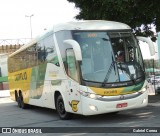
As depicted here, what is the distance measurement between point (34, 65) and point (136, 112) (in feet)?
16.4

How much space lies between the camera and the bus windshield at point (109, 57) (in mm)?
11244

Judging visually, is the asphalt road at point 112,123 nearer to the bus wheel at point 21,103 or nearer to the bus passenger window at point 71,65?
the bus passenger window at point 71,65

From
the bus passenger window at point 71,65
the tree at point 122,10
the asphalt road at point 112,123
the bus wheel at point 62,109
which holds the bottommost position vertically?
the asphalt road at point 112,123

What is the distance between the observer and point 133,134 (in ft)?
29.7

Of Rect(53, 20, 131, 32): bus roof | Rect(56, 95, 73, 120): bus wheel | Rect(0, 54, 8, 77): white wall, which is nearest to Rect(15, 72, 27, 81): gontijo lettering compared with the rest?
Rect(56, 95, 73, 120): bus wheel

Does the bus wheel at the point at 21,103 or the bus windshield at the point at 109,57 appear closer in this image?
the bus windshield at the point at 109,57

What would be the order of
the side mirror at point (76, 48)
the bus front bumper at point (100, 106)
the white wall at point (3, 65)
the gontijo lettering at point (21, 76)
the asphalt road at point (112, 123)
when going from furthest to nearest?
the white wall at point (3, 65) → the gontijo lettering at point (21, 76) → the bus front bumper at point (100, 106) → the side mirror at point (76, 48) → the asphalt road at point (112, 123)

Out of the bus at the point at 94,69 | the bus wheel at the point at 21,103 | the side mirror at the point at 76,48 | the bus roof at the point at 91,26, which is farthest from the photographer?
the bus wheel at the point at 21,103

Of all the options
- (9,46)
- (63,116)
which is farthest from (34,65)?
(9,46)

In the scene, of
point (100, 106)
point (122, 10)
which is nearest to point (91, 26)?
point (100, 106)

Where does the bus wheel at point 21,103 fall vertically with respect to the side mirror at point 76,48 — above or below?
below

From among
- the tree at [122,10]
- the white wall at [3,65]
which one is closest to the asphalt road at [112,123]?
the tree at [122,10]

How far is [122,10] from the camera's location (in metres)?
15.0

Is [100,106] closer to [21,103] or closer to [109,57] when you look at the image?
[109,57]
